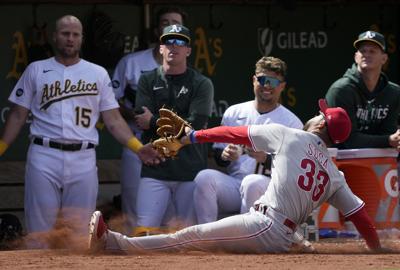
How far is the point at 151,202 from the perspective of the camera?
27.1 ft

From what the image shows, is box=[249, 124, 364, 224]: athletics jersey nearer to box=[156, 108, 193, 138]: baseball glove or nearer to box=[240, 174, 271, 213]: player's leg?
box=[156, 108, 193, 138]: baseball glove

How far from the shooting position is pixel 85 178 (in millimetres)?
8312

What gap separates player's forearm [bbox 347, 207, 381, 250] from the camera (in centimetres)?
720

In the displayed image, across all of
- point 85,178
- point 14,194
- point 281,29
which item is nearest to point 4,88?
point 14,194

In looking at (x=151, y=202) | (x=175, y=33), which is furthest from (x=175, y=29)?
(x=151, y=202)

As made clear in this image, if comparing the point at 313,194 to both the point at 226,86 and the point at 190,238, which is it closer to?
the point at 190,238

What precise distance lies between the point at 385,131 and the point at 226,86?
70.9 inches

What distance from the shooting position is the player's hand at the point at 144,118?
817 cm

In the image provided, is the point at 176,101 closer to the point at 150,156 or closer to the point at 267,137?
the point at 150,156

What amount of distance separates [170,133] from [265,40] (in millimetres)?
2962

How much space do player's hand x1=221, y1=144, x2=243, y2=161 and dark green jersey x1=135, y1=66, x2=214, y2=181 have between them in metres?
0.28

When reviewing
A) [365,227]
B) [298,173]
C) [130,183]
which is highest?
[298,173]

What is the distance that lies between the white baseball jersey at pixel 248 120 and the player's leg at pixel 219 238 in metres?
1.41

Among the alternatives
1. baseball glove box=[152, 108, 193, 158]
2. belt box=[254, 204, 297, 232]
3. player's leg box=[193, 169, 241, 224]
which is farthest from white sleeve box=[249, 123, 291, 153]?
player's leg box=[193, 169, 241, 224]
